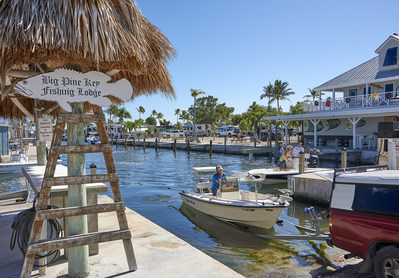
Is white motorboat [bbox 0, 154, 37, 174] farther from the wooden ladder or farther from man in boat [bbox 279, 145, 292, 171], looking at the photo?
man in boat [bbox 279, 145, 292, 171]

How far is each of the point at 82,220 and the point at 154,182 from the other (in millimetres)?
18110

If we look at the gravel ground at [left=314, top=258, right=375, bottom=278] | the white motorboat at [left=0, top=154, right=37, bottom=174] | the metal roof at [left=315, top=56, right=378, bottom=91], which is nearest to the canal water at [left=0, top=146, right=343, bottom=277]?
the gravel ground at [left=314, top=258, right=375, bottom=278]

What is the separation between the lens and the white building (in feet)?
92.7

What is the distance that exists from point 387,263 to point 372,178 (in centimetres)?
138

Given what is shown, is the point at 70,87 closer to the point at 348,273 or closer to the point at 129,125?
the point at 348,273

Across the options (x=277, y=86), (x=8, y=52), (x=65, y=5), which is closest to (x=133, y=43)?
(x=65, y=5)

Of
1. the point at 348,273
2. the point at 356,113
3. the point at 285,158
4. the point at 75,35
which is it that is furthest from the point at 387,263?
the point at 356,113

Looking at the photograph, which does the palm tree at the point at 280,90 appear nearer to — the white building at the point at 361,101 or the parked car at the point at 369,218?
the white building at the point at 361,101

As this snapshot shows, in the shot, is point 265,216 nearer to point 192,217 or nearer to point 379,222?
point 192,217

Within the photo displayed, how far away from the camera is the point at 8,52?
4.07 meters

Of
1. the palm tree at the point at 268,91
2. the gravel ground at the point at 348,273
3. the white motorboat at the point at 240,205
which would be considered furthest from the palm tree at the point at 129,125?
the gravel ground at the point at 348,273

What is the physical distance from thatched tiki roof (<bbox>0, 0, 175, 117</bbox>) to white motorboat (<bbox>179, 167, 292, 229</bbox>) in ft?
21.7

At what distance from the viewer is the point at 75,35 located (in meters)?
4.14

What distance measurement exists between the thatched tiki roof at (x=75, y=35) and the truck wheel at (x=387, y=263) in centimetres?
488
